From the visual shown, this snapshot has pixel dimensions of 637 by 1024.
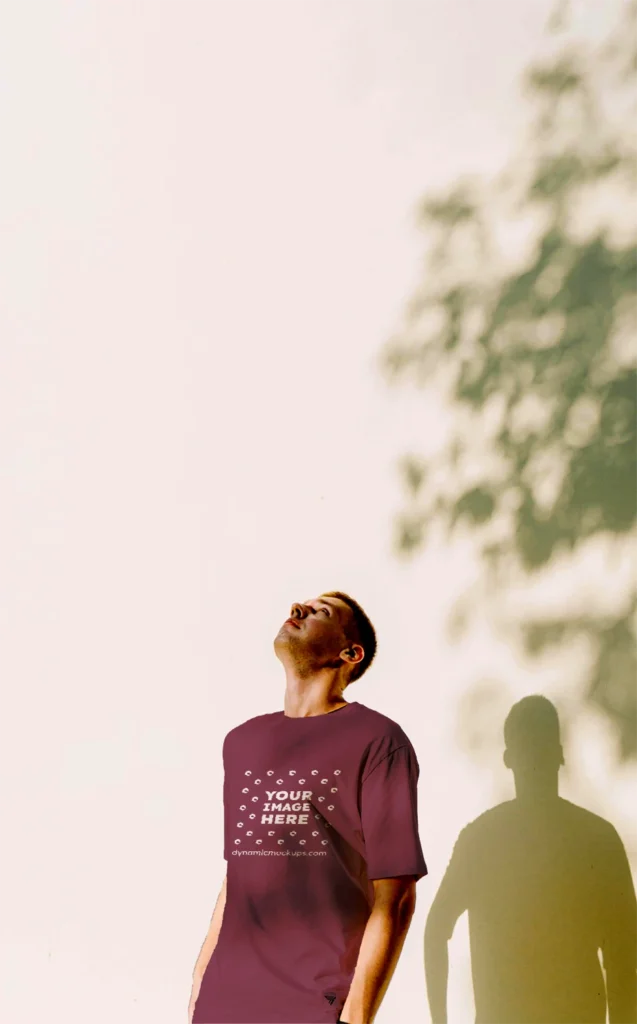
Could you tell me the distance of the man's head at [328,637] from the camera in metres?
2.92

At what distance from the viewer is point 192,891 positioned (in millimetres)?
3566

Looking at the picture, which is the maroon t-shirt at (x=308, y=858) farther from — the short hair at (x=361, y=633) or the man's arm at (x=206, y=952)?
the short hair at (x=361, y=633)

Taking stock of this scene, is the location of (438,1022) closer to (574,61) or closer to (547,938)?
(547,938)

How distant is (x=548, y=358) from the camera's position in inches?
137

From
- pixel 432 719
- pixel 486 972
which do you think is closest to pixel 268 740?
pixel 432 719

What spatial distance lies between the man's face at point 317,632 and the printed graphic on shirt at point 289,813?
1.11 feet

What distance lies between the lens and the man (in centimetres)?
242

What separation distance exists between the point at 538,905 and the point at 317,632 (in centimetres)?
103

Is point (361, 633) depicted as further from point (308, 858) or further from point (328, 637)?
point (308, 858)

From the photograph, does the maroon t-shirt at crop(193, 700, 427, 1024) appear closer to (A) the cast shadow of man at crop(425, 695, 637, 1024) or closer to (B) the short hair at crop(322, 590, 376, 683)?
(B) the short hair at crop(322, 590, 376, 683)

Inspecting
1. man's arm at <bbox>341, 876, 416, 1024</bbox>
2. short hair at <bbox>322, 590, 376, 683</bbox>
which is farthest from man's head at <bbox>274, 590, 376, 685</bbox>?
man's arm at <bbox>341, 876, 416, 1024</bbox>

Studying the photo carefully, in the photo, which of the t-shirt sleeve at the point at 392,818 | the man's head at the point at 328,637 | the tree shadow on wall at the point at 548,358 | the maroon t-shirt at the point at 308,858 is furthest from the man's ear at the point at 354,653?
the tree shadow on wall at the point at 548,358

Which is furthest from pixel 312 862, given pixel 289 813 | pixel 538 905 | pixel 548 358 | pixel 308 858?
pixel 548 358

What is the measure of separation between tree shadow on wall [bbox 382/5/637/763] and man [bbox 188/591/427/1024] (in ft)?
2.56
